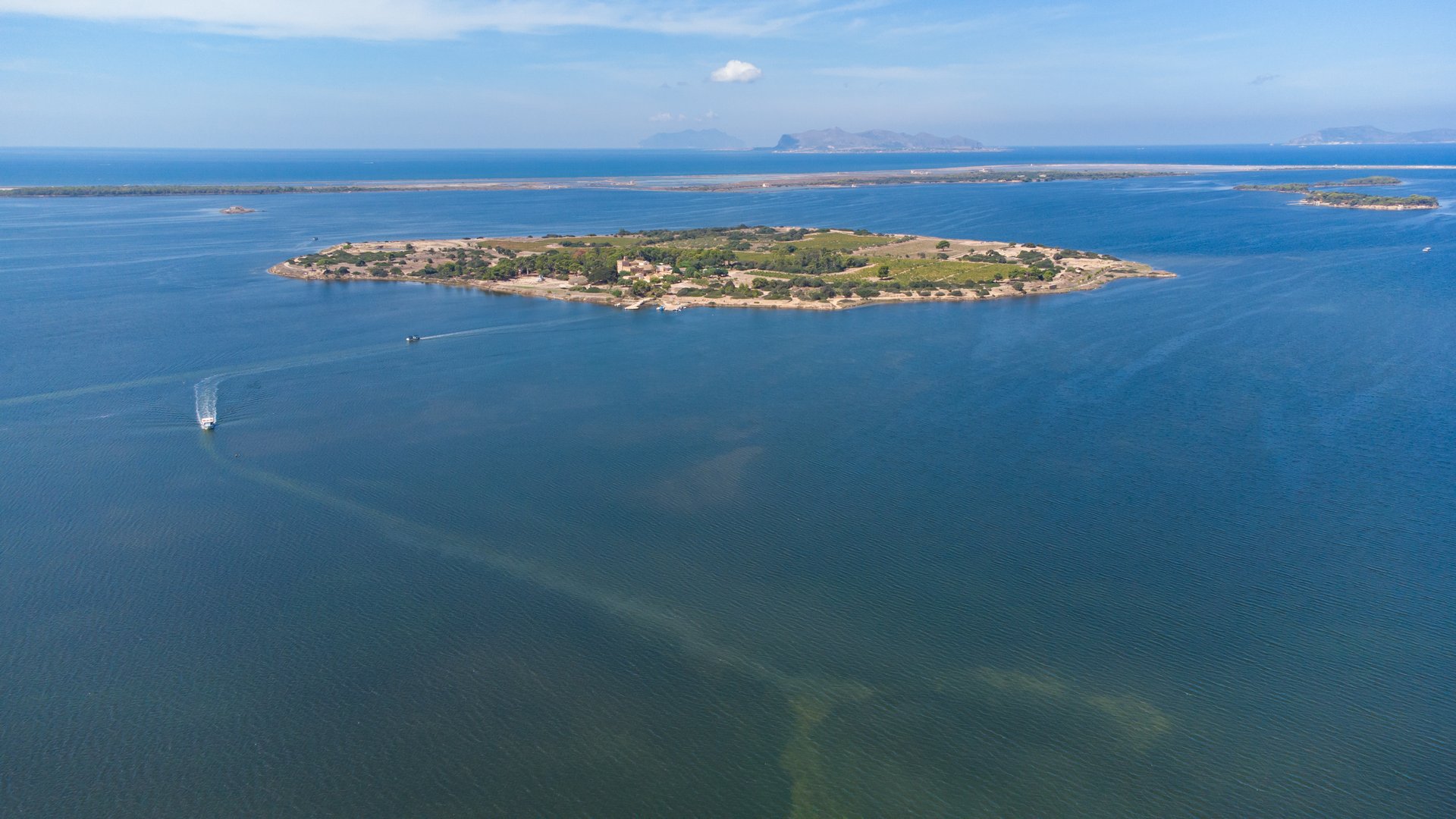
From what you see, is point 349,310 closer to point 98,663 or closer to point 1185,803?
point 98,663

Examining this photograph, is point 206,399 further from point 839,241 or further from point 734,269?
point 839,241

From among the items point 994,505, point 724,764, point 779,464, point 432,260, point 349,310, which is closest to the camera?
point 724,764

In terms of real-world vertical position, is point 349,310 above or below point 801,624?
above

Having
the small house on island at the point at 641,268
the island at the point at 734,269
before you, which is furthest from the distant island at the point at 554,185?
the small house on island at the point at 641,268

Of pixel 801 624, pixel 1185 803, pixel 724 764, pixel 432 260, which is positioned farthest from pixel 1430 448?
pixel 432 260

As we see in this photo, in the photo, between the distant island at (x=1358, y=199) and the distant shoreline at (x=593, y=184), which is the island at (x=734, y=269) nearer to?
the distant island at (x=1358, y=199)

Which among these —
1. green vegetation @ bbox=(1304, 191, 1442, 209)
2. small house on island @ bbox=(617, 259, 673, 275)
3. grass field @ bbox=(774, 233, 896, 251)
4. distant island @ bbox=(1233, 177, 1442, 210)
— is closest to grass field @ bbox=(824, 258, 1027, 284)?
grass field @ bbox=(774, 233, 896, 251)
